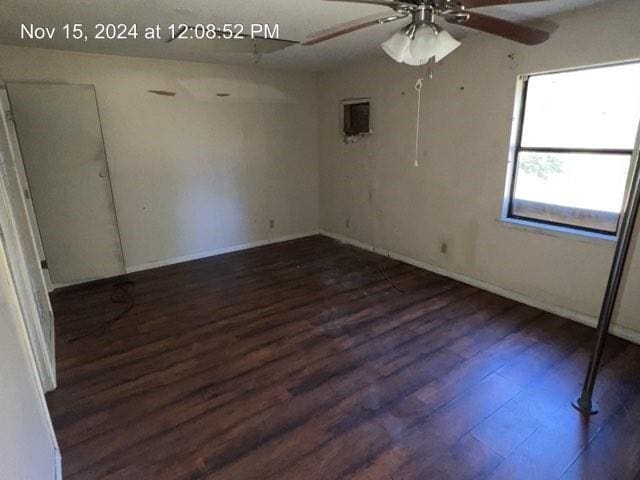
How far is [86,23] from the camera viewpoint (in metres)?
2.66

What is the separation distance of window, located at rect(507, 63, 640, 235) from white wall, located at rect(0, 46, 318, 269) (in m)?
2.94

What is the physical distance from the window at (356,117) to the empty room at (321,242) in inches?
1.1

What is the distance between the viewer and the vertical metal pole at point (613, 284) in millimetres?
1693

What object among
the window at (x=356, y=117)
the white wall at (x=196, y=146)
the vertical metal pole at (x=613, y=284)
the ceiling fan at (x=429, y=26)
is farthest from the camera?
the window at (x=356, y=117)

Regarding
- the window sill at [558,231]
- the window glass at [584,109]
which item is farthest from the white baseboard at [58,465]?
the window glass at [584,109]

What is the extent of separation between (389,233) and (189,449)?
10.9ft

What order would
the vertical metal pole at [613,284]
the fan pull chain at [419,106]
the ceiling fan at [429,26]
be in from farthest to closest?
the fan pull chain at [419,106]
the vertical metal pole at [613,284]
the ceiling fan at [429,26]

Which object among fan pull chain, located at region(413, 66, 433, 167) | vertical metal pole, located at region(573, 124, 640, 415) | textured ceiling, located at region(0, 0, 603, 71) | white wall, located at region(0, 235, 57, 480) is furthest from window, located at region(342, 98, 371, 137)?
white wall, located at region(0, 235, 57, 480)

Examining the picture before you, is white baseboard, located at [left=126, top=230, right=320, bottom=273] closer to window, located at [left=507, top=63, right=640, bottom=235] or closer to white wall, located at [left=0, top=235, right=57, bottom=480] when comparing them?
white wall, located at [left=0, top=235, right=57, bottom=480]

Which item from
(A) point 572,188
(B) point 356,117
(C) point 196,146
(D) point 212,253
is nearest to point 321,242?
(D) point 212,253

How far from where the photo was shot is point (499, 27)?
1784mm

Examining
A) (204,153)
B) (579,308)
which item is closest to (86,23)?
(204,153)

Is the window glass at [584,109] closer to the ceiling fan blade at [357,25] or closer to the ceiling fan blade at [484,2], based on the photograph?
the ceiling fan blade at [484,2]

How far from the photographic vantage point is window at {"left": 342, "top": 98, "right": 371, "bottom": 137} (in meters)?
4.46
